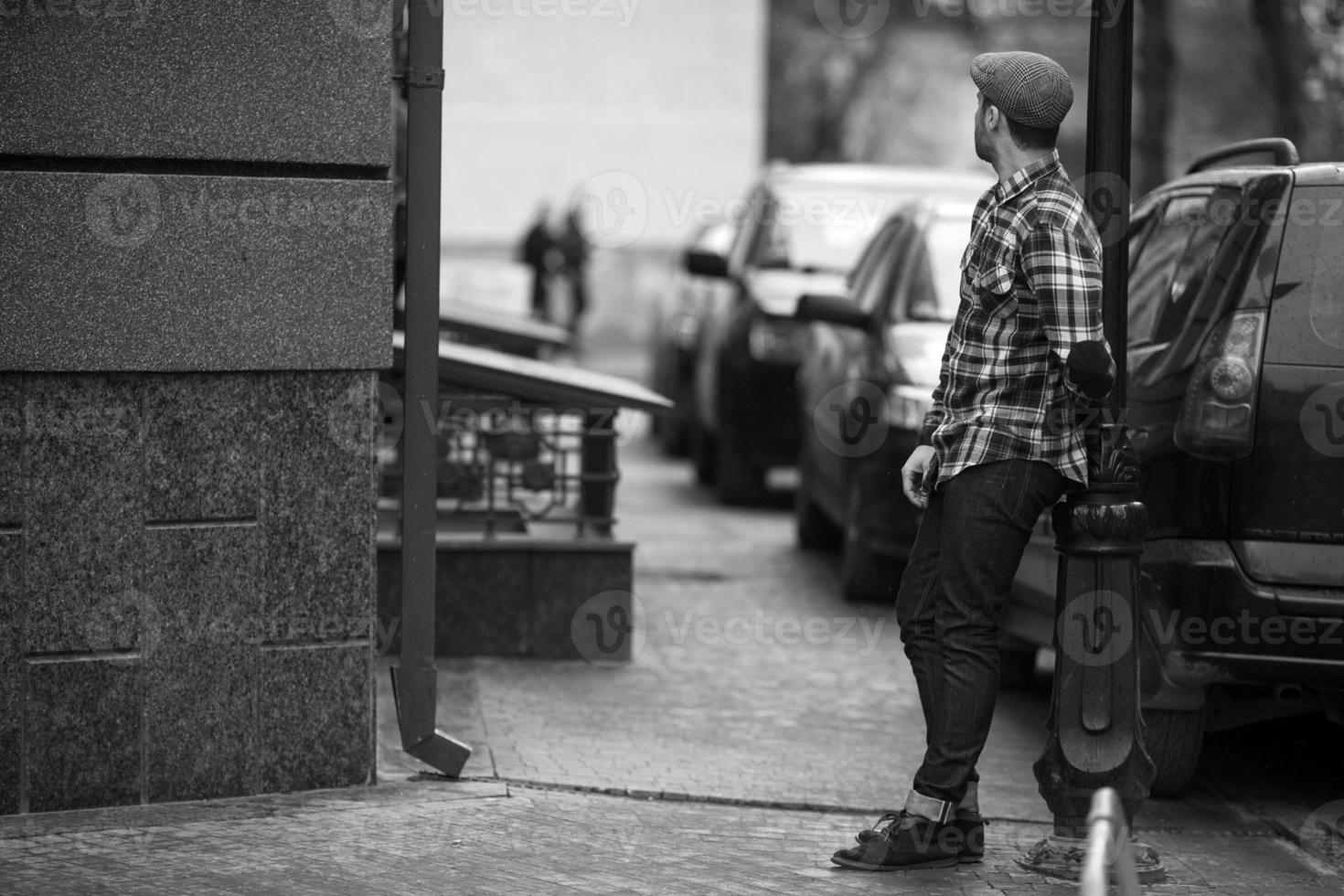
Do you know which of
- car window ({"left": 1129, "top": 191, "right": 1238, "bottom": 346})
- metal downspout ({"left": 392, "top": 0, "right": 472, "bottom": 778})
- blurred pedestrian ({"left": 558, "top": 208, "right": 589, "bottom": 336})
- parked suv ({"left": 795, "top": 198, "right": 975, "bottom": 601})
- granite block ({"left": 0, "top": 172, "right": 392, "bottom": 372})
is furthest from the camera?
blurred pedestrian ({"left": 558, "top": 208, "right": 589, "bottom": 336})

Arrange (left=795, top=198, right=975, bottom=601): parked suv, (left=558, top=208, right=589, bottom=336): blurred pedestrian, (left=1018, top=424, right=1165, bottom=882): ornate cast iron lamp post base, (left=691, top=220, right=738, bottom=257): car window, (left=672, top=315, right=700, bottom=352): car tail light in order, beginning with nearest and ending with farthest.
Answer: (left=1018, top=424, right=1165, bottom=882): ornate cast iron lamp post base < (left=795, top=198, right=975, bottom=601): parked suv < (left=672, top=315, right=700, bottom=352): car tail light < (left=691, top=220, right=738, bottom=257): car window < (left=558, top=208, right=589, bottom=336): blurred pedestrian

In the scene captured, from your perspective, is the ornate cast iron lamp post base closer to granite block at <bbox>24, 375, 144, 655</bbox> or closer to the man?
the man

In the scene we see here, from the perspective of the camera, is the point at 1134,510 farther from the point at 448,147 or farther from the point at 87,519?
the point at 448,147

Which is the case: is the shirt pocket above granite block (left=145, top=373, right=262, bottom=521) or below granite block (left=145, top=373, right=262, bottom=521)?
above

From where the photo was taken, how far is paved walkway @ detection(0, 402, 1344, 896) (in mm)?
4734

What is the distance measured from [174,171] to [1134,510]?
264 cm

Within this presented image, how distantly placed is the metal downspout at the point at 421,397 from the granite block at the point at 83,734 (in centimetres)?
79

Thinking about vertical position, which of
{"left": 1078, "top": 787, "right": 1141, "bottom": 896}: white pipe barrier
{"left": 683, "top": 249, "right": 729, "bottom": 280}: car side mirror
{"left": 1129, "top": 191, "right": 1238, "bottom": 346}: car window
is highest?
{"left": 683, "top": 249, "right": 729, "bottom": 280}: car side mirror

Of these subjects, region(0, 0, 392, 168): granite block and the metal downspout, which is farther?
the metal downspout

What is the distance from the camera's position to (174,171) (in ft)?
17.1

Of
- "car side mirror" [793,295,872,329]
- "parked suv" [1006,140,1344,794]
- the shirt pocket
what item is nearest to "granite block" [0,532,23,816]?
the shirt pocket

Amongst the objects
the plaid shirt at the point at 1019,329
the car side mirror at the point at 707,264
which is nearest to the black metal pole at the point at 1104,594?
the plaid shirt at the point at 1019,329

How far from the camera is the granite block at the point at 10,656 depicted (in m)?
5.06

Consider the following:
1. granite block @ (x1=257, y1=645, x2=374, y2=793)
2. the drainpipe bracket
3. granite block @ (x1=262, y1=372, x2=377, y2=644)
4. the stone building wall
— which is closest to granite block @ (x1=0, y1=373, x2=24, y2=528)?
the stone building wall
